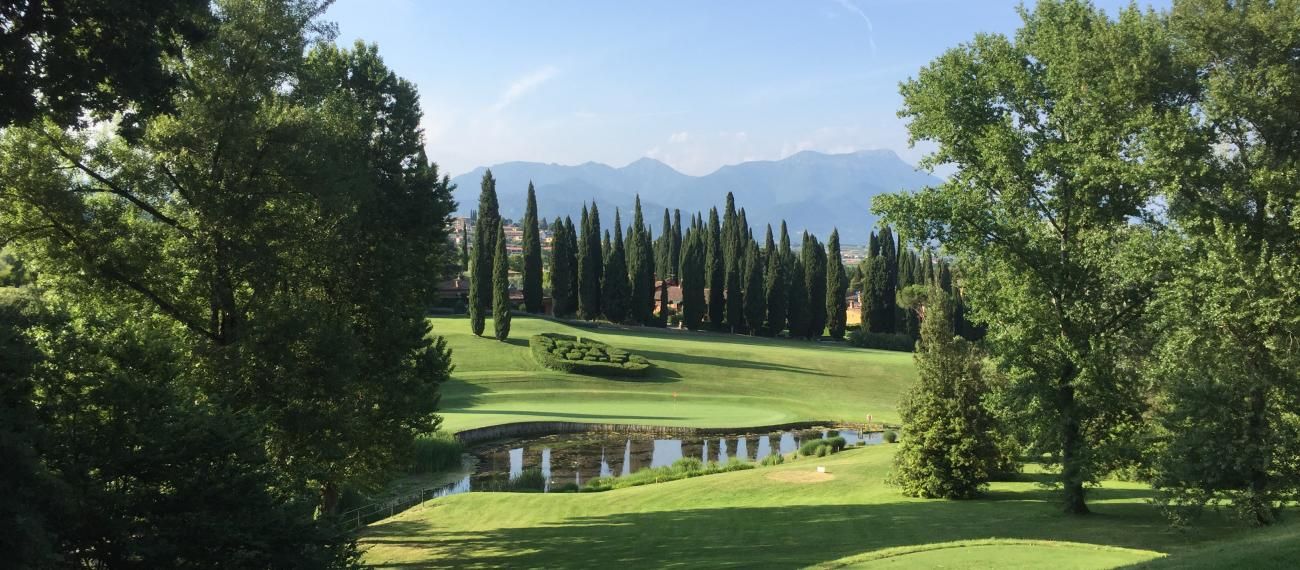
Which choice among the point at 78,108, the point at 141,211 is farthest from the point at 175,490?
the point at 141,211

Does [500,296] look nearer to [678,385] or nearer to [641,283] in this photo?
[678,385]

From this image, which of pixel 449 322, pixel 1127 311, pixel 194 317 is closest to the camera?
pixel 194 317

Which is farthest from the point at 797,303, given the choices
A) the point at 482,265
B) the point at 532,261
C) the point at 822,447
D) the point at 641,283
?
the point at 822,447

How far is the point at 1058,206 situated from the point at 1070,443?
5.30 m

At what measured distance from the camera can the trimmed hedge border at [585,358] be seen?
56500 millimetres

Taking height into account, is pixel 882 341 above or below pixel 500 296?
below

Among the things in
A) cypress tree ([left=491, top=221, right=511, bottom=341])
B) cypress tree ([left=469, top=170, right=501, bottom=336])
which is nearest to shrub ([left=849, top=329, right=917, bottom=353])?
cypress tree ([left=469, top=170, right=501, bottom=336])

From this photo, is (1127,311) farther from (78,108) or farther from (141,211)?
(141,211)

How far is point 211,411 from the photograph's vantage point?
10430mm

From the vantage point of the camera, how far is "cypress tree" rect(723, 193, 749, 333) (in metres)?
87.2

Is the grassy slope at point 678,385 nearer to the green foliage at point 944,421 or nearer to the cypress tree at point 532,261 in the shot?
the cypress tree at point 532,261

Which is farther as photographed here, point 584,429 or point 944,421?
point 584,429

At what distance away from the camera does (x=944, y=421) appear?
71.8 ft

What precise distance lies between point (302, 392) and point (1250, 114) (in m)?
18.9
